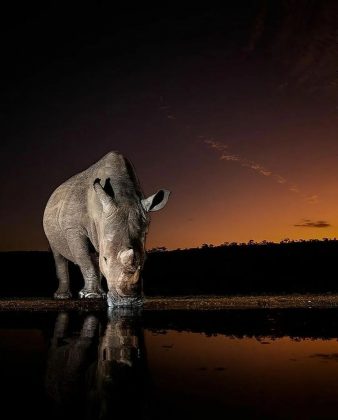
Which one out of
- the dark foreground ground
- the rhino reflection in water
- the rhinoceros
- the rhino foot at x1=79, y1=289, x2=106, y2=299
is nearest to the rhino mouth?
the rhinoceros

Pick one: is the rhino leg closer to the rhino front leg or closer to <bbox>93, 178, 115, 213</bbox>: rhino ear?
the rhino front leg

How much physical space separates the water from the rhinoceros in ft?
5.62

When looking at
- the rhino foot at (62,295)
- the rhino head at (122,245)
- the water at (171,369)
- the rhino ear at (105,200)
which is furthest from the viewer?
the rhino foot at (62,295)

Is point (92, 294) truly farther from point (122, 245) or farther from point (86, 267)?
point (122, 245)

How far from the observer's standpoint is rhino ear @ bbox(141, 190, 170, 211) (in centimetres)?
888

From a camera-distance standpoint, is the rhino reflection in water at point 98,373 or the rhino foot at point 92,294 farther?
the rhino foot at point 92,294

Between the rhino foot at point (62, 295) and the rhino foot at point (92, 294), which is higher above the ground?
the rhino foot at point (92, 294)

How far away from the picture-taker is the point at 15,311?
820cm

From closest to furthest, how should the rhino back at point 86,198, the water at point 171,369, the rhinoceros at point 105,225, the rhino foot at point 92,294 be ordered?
1. the water at point 171,369
2. the rhinoceros at point 105,225
3. the rhino back at point 86,198
4. the rhino foot at point 92,294

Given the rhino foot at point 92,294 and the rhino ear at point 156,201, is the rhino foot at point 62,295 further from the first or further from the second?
the rhino ear at point 156,201

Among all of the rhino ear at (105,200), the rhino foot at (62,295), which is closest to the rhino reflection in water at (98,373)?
the rhino ear at (105,200)

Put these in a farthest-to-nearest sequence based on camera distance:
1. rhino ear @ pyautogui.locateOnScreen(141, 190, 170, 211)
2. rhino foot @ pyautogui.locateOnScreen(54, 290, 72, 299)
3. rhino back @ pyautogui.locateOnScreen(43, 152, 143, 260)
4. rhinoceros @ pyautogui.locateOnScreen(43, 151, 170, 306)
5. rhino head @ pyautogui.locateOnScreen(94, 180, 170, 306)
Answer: rhino foot @ pyautogui.locateOnScreen(54, 290, 72, 299), rhino back @ pyautogui.locateOnScreen(43, 152, 143, 260), rhino ear @ pyautogui.locateOnScreen(141, 190, 170, 211), rhinoceros @ pyautogui.locateOnScreen(43, 151, 170, 306), rhino head @ pyautogui.locateOnScreen(94, 180, 170, 306)

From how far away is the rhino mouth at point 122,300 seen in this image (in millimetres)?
7965

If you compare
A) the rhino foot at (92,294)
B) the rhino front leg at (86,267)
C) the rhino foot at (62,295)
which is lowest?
the rhino foot at (62,295)
